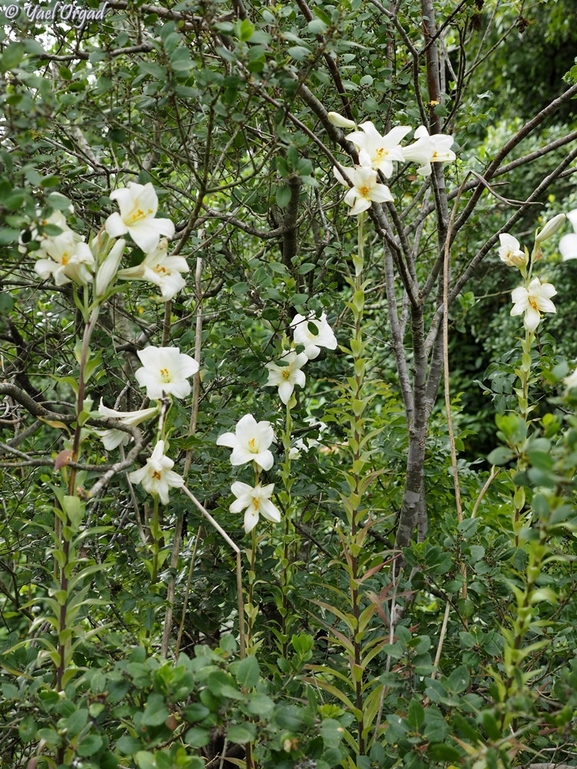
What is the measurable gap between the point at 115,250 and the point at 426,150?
60cm

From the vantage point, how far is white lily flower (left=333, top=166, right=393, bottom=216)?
3.82 feet

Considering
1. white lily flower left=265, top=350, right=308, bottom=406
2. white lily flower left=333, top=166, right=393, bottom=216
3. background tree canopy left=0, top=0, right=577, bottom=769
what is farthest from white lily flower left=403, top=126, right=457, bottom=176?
white lily flower left=265, top=350, right=308, bottom=406

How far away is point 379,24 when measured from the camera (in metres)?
1.83

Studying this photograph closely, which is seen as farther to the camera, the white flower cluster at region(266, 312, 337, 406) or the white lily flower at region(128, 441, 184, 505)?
the white flower cluster at region(266, 312, 337, 406)

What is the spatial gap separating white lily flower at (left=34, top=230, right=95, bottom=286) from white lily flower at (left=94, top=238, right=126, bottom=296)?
0.06ft

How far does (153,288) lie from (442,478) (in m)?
0.89

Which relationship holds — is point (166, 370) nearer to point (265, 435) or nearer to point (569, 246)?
point (265, 435)

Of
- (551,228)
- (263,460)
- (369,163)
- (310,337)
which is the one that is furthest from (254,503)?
(551,228)

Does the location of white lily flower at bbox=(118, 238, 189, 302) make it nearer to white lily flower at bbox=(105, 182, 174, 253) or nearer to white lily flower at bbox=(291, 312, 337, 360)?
white lily flower at bbox=(105, 182, 174, 253)

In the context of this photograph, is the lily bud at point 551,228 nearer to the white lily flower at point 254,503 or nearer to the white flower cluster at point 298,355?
the white flower cluster at point 298,355

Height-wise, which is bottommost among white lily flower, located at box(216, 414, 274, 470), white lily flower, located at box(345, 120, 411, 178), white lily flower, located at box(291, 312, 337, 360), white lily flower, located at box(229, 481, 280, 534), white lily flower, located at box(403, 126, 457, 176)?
white lily flower, located at box(229, 481, 280, 534)

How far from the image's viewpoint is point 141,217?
3.43ft

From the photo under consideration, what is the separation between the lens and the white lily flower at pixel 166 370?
3.74 ft

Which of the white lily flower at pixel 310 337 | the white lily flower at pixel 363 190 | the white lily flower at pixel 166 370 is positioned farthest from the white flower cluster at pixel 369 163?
the white lily flower at pixel 166 370
